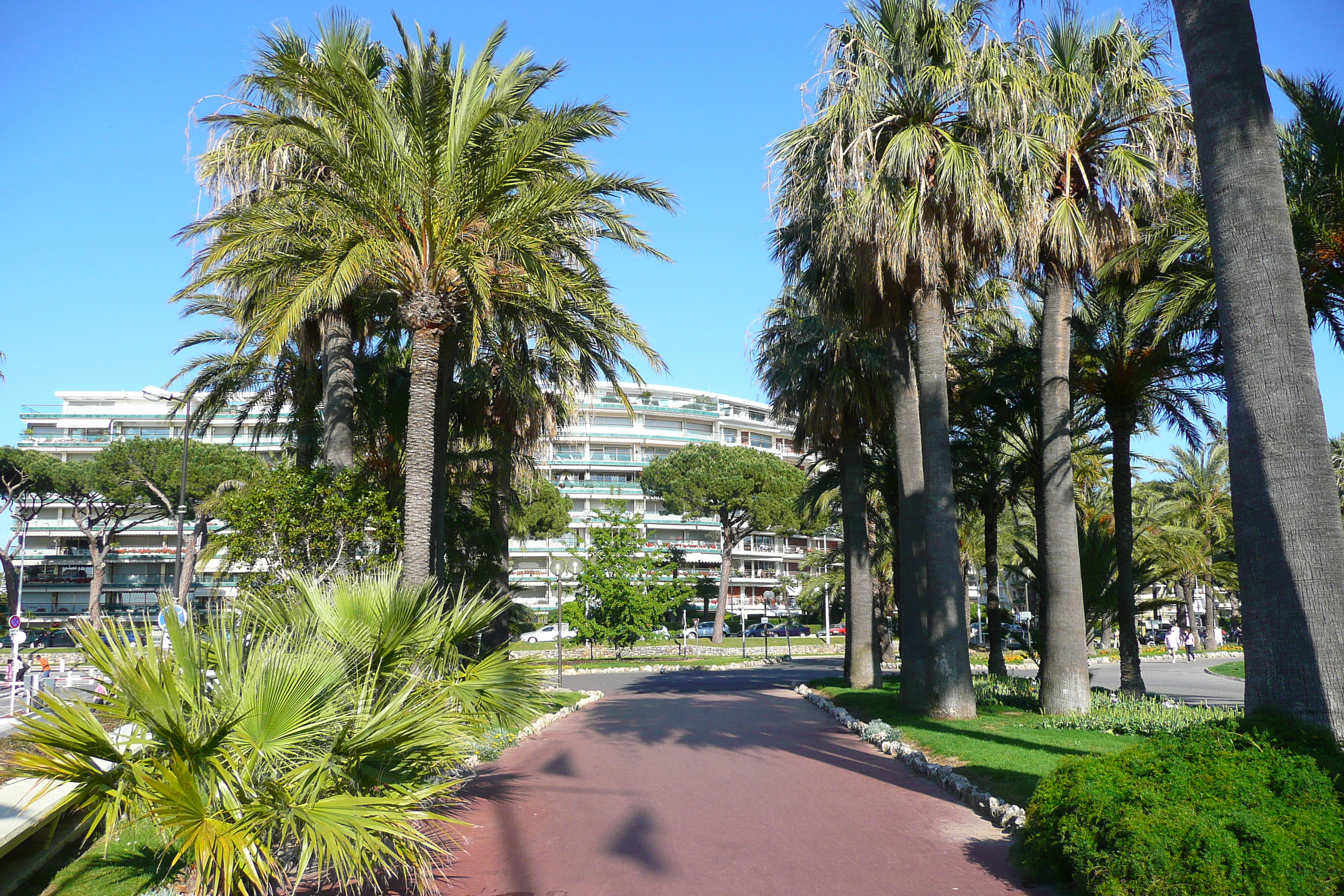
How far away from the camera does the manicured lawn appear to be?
9.37 m

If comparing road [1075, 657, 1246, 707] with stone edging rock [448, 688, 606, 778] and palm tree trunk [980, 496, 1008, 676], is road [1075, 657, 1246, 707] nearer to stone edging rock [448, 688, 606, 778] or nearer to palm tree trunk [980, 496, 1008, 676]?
palm tree trunk [980, 496, 1008, 676]

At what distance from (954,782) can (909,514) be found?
8.07 meters

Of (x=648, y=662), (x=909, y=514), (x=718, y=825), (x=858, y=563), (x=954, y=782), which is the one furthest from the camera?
(x=648, y=662)

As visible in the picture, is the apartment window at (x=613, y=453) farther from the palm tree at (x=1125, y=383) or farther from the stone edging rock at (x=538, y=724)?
the palm tree at (x=1125, y=383)

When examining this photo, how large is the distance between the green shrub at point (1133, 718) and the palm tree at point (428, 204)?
9.42 metres

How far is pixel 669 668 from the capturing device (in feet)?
123

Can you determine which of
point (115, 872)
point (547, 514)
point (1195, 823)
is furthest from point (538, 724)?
point (547, 514)

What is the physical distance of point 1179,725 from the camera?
12414 millimetres

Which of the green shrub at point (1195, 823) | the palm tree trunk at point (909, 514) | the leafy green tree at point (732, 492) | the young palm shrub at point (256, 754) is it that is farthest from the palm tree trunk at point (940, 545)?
the leafy green tree at point (732, 492)

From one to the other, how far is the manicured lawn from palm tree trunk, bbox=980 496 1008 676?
25.1 ft

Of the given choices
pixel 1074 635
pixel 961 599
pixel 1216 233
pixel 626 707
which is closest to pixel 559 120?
pixel 1216 233

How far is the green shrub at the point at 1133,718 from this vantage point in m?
12.5

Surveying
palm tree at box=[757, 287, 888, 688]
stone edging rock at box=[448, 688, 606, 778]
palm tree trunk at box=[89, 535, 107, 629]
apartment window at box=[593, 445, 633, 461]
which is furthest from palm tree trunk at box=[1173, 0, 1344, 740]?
apartment window at box=[593, 445, 633, 461]

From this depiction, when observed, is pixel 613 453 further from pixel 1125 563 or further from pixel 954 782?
pixel 954 782
